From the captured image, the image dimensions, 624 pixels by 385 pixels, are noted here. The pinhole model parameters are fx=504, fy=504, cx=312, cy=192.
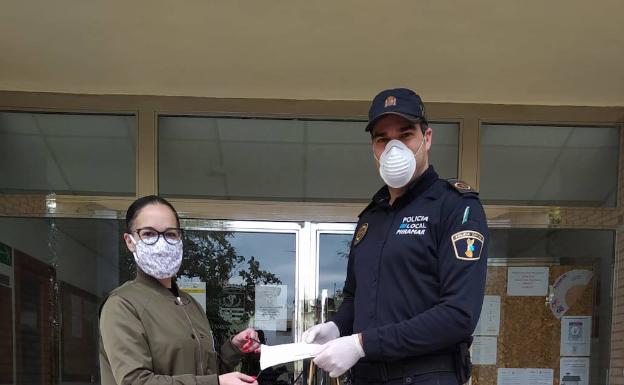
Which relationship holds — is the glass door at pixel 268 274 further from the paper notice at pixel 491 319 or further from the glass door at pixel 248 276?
the paper notice at pixel 491 319

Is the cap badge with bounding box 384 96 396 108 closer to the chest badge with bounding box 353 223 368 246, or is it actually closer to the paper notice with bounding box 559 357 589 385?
the chest badge with bounding box 353 223 368 246

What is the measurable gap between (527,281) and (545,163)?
1.02 metres

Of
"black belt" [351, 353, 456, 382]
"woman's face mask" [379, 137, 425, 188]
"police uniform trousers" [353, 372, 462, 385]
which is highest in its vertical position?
"woman's face mask" [379, 137, 425, 188]

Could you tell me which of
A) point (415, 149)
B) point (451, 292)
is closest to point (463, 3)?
point (415, 149)

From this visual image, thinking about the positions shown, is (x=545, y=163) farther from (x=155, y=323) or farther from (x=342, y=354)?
(x=155, y=323)

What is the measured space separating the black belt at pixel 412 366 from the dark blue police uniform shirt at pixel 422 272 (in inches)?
1.5

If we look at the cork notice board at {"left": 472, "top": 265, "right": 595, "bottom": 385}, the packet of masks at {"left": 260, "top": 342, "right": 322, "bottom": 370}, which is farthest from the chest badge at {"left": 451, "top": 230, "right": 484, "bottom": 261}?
the cork notice board at {"left": 472, "top": 265, "right": 595, "bottom": 385}

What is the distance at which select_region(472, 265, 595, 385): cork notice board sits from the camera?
4.28 meters

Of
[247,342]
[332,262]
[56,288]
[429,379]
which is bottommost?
[429,379]

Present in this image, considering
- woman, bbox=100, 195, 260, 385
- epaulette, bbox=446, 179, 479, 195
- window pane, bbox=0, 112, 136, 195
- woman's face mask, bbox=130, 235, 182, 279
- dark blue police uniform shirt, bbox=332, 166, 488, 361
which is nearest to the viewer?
dark blue police uniform shirt, bbox=332, 166, 488, 361

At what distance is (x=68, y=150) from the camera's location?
4.26 meters

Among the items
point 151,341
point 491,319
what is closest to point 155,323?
→ point 151,341

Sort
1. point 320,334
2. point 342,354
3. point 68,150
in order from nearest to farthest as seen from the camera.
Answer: point 342,354, point 320,334, point 68,150

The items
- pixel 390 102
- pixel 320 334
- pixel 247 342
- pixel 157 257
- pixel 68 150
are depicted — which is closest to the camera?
pixel 390 102
